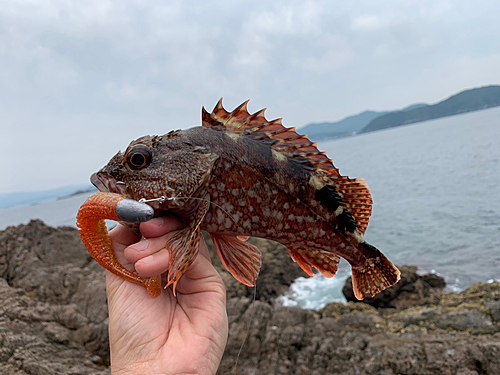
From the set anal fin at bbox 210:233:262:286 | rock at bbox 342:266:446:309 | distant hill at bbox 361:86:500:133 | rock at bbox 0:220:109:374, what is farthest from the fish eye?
distant hill at bbox 361:86:500:133

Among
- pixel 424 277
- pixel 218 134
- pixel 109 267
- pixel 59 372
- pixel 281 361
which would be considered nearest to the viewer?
pixel 109 267

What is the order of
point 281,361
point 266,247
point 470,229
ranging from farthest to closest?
point 470,229, point 266,247, point 281,361

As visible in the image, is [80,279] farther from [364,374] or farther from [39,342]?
[364,374]

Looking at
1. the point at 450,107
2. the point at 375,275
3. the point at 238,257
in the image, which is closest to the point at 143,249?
the point at 238,257

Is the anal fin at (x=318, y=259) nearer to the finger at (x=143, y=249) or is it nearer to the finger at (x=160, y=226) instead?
the finger at (x=160, y=226)

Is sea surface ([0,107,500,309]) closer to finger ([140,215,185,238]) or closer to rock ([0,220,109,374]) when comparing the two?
rock ([0,220,109,374])

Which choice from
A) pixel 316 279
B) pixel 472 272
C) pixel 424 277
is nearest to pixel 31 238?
pixel 316 279
